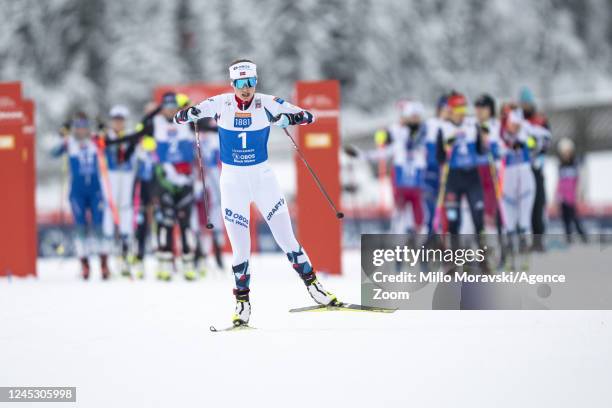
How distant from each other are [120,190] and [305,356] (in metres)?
8.10

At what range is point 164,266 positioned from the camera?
1335cm

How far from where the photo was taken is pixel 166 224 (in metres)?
13.3

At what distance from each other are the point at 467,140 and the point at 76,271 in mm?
6727

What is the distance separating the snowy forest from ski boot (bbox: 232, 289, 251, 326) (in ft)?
115

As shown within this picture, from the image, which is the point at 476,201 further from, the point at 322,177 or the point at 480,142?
the point at 322,177

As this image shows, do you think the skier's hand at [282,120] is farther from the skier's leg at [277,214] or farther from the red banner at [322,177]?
the red banner at [322,177]

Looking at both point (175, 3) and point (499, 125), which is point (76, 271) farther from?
point (175, 3)

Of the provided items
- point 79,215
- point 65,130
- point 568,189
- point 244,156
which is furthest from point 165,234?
point 568,189

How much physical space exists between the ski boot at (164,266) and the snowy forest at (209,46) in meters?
30.2

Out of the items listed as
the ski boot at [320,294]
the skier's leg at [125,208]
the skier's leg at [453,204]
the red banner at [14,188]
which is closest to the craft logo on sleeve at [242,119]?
the ski boot at [320,294]

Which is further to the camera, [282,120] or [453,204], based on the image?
[453,204]

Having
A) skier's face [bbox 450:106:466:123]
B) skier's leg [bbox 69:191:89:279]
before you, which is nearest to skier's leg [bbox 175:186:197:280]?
skier's leg [bbox 69:191:89:279]

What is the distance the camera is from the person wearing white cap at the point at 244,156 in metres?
8.43

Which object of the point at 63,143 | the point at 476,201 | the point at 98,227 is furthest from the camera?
the point at 63,143
